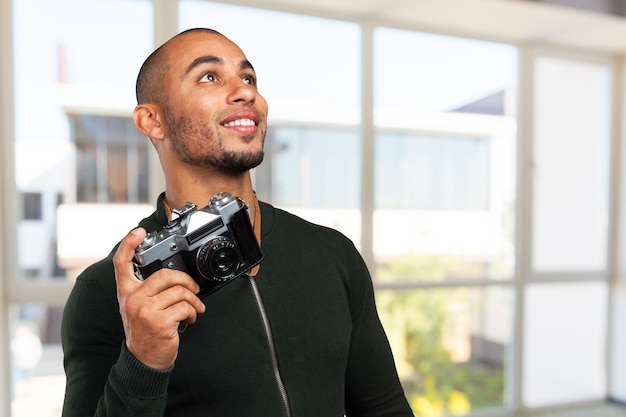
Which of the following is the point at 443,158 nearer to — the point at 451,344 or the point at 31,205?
the point at 451,344

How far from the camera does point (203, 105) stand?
0.84 m

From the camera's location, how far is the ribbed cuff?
24.8 inches

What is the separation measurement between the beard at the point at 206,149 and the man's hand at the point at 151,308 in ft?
0.70

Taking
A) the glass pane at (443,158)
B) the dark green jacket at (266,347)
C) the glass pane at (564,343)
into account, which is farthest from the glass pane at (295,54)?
the dark green jacket at (266,347)

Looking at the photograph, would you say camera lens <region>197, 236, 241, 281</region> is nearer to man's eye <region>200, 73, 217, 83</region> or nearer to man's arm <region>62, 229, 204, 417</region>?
man's arm <region>62, 229, 204, 417</region>

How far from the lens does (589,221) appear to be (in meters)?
3.75

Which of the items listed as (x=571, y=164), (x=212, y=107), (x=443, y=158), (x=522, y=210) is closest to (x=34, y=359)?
(x=212, y=107)

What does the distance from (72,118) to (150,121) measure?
1761 millimetres

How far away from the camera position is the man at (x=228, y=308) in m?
0.72

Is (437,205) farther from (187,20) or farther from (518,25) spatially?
(187,20)

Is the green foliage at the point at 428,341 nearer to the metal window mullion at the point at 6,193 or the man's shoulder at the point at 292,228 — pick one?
the metal window mullion at the point at 6,193

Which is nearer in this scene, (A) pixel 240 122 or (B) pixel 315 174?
(A) pixel 240 122

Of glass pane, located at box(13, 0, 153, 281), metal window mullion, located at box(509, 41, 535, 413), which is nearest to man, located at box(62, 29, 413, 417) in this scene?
glass pane, located at box(13, 0, 153, 281)

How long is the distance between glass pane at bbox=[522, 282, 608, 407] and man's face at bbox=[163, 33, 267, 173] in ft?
10.2
